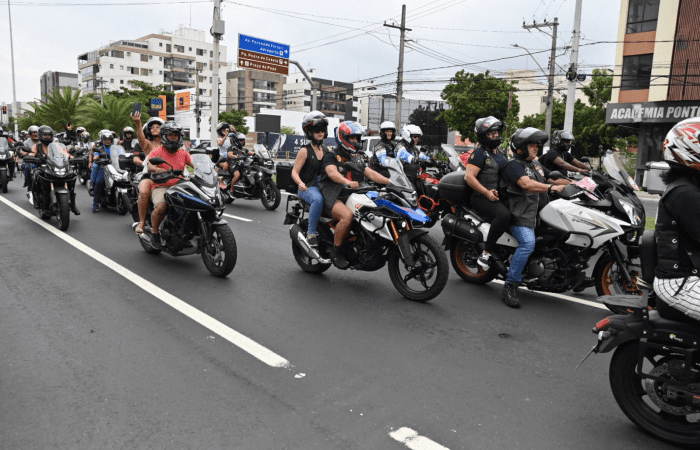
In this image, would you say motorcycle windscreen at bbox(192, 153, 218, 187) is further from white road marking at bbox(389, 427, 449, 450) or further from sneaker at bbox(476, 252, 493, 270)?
white road marking at bbox(389, 427, 449, 450)

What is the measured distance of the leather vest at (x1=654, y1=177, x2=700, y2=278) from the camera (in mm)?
3074

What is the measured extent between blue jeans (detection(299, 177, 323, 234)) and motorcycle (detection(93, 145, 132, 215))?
6.23 metres

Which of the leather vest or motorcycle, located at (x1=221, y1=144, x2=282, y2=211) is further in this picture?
motorcycle, located at (x1=221, y1=144, x2=282, y2=211)

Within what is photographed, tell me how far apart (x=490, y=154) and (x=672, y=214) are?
3215 mm

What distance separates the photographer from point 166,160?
23.9 ft

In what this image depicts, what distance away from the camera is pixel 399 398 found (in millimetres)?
3650

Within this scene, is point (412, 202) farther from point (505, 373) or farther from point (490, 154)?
point (505, 373)

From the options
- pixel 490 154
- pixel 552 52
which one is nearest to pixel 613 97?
pixel 552 52

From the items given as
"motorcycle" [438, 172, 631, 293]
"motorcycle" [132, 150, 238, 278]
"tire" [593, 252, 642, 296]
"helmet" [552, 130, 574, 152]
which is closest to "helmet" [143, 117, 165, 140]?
"motorcycle" [132, 150, 238, 278]

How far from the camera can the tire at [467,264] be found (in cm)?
657

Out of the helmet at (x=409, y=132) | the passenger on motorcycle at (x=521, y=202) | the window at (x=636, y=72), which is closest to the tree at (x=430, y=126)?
the window at (x=636, y=72)

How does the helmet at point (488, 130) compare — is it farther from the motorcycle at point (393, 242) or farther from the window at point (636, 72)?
the window at point (636, 72)

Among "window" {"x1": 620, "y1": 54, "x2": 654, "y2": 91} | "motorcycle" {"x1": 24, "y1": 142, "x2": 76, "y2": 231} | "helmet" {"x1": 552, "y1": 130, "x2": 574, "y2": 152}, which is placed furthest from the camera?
"window" {"x1": 620, "y1": 54, "x2": 654, "y2": 91}

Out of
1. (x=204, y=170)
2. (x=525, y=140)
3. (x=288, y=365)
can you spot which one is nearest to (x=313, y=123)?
(x=204, y=170)
